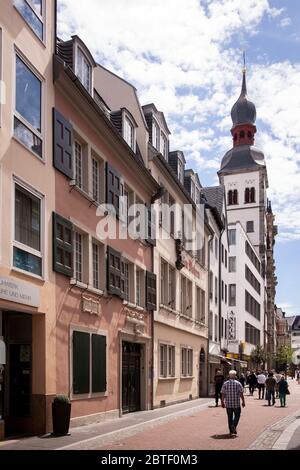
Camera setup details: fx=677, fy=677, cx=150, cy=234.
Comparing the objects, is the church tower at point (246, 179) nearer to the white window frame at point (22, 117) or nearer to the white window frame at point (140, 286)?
the white window frame at point (140, 286)

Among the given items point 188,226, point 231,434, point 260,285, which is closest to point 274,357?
point 260,285

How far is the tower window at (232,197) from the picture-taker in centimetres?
9931

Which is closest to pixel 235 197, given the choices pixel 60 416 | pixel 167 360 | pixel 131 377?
pixel 167 360

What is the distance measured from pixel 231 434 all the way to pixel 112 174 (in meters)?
9.24

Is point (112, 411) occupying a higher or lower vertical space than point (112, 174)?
lower

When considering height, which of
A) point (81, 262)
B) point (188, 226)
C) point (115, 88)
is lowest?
point (81, 262)

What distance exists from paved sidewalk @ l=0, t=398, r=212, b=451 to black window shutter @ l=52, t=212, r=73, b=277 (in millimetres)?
3989

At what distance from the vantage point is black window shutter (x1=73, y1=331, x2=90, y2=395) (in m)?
17.9

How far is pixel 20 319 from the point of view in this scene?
1639 centimetres

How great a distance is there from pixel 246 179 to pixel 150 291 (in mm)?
75954

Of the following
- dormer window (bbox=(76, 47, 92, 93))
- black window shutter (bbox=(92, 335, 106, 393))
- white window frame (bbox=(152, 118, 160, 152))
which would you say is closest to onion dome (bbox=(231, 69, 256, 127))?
white window frame (bbox=(152, 118, 160, 152))

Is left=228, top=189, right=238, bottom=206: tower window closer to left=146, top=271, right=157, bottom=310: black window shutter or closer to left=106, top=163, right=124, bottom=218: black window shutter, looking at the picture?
left=146, top=271, right=157, bottom=310: black window shutter

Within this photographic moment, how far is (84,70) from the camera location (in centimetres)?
2022

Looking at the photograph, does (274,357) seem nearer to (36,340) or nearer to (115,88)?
(115,88)
